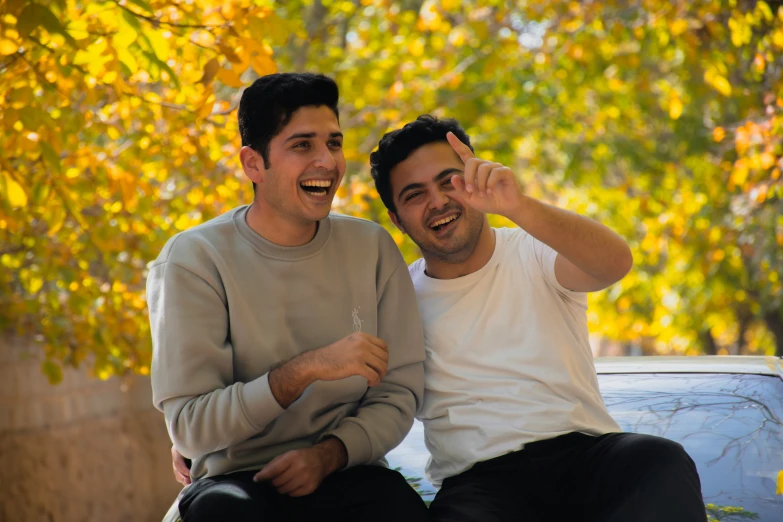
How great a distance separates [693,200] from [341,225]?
8086 millimetres

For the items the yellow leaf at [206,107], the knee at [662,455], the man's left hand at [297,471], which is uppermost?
the yellow leaf at [206,107]

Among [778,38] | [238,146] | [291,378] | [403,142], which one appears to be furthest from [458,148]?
[778,38]

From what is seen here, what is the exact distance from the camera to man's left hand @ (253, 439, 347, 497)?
280 centimetres

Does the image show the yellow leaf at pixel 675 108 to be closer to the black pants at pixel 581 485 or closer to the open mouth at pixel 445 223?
the open mouth at pixel 445 223

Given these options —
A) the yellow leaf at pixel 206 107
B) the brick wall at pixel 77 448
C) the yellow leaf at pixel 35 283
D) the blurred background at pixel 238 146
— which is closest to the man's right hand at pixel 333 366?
the blurred background at pixel 238 146

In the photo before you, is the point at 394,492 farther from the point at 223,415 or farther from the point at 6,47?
the point at 6,47

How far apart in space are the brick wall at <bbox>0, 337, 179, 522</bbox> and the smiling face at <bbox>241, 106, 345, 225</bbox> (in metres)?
3.90

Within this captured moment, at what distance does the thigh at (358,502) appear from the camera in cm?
282

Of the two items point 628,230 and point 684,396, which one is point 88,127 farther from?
point 628,230

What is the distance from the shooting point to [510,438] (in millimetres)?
3104

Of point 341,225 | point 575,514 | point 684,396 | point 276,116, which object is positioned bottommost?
point 575,514

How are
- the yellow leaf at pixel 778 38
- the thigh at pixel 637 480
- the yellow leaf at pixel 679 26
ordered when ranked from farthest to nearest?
the yellow leaf at pixel 679 26, the yellow leaf at pixel 778 38, the thigh at pixel 637 480

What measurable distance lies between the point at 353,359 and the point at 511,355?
725mm

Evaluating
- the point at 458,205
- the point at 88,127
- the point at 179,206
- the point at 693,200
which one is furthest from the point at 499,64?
the point at 458,205
